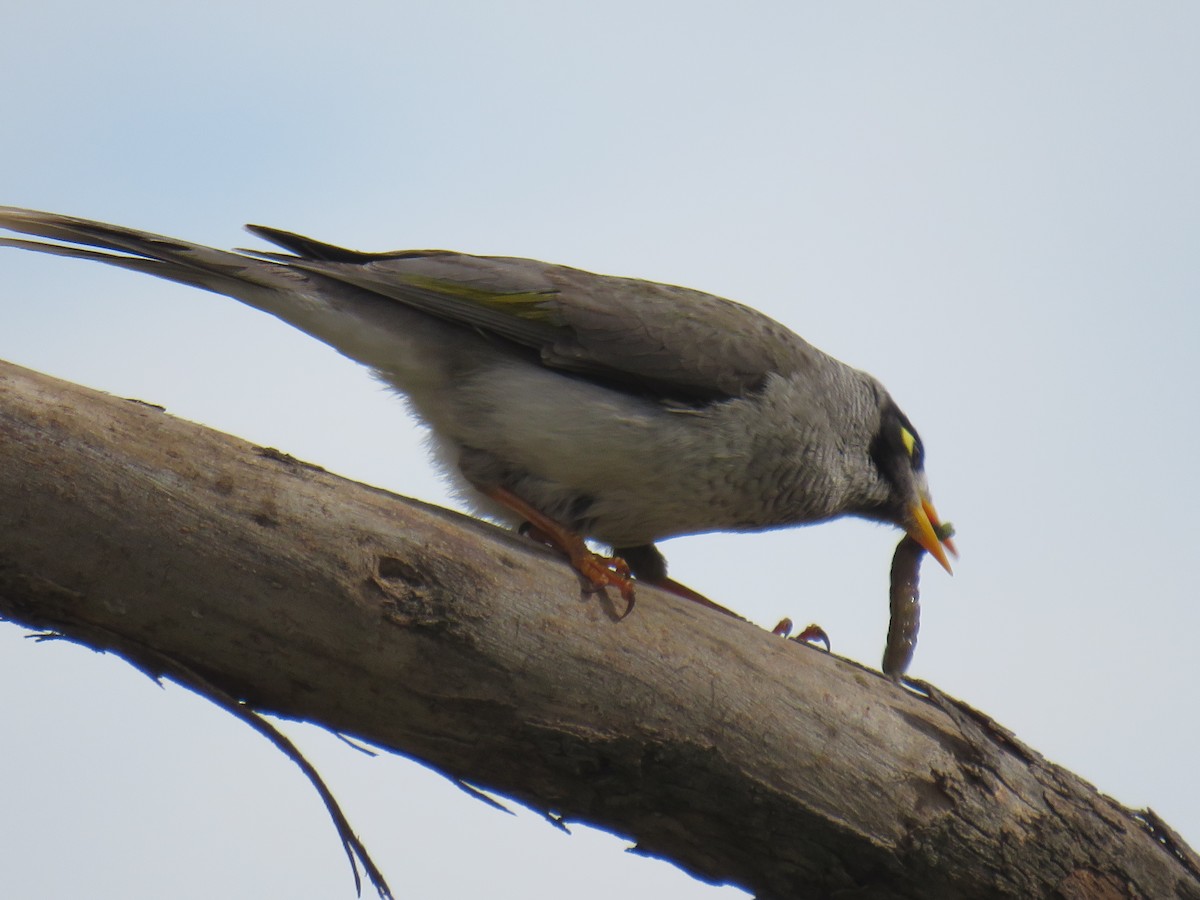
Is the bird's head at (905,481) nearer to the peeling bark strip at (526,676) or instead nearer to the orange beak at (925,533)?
the orange beak at (925,533)

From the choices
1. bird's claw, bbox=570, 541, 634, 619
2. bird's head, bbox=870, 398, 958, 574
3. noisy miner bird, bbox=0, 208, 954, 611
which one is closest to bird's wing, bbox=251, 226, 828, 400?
noisy miner bird, bbox=0, 208, 954, 611

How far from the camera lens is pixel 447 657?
383 cm

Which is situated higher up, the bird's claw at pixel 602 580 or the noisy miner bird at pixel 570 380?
the noisy miner bird at pixel 570 380

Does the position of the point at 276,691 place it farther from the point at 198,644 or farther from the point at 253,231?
the point at 253,231

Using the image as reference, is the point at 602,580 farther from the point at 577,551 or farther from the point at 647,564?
the point at 647,564

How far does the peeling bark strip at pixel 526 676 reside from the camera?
11.7 ft

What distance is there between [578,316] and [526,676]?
212cm

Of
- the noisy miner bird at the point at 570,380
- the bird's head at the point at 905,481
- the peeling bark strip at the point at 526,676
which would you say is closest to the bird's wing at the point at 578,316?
the noisy miner bird at the point at 570,380

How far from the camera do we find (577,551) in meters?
4.86

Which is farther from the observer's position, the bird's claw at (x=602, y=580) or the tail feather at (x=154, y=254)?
the tail feather at (x=154, y=254)

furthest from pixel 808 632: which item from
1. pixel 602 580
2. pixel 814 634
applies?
pixel 602 580

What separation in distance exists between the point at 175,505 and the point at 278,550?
32cm

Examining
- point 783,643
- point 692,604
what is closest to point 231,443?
point 692,604

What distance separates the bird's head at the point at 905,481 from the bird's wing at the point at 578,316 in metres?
0.98
